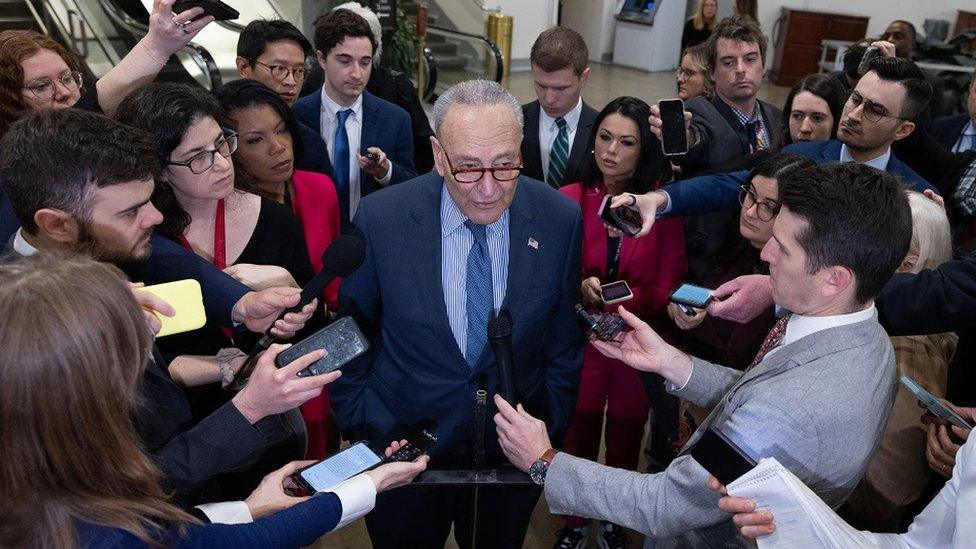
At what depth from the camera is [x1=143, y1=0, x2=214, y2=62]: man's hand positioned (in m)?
2.42

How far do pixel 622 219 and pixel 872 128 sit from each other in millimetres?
1322

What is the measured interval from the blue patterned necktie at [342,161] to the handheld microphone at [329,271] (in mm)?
1780

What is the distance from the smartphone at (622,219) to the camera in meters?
2.52

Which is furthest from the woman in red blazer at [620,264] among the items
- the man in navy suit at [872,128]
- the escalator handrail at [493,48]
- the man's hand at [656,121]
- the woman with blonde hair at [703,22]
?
the woman with blonde hair at [703,22]

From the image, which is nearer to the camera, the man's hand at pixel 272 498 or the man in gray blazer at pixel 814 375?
the man in gray blazer at pixel 814 375

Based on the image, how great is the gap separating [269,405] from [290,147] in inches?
56.7

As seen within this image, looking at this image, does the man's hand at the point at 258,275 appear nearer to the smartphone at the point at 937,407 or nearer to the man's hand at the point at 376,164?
the man's hand at the point at 376,164

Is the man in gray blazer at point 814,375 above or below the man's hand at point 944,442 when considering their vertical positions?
above

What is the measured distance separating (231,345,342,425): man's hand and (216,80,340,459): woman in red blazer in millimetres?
990

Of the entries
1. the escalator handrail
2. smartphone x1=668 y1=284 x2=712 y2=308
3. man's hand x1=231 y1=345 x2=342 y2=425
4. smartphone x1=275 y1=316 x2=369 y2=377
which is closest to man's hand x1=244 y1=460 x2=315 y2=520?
man's hand x1=231 y1=345 x2=342 y2=425

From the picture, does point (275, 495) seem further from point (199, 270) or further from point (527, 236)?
point (527, 236)

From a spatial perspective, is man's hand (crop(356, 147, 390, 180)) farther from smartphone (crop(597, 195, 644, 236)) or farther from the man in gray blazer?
the man in gray blazer

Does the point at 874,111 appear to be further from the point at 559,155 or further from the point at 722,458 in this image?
the point at 722,458

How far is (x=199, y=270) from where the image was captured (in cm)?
220
